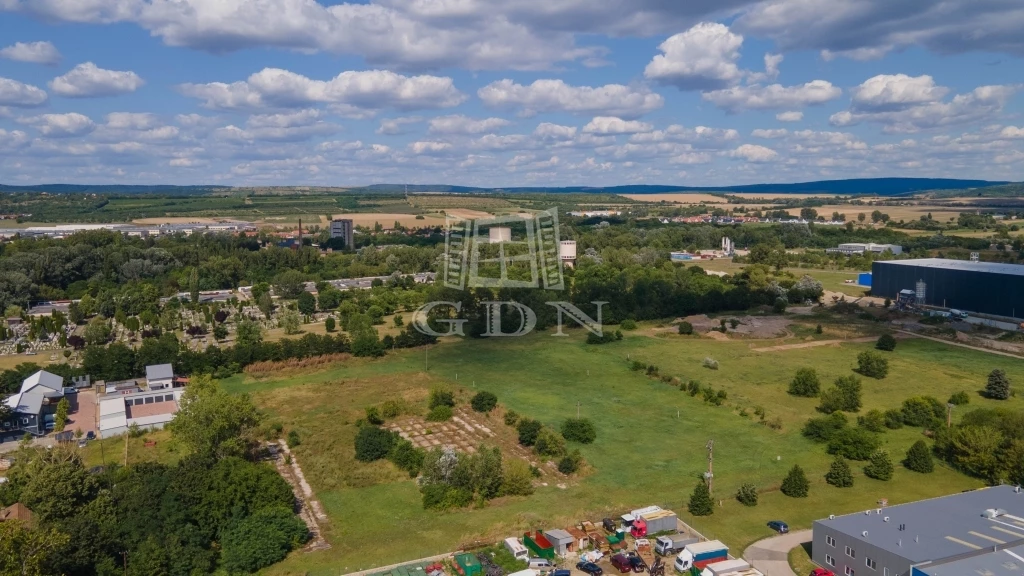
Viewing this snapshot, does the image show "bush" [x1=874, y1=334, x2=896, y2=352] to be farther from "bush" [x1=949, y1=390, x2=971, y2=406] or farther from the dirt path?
"bush" [x1=949, y1=390, x2=971, y2=406]

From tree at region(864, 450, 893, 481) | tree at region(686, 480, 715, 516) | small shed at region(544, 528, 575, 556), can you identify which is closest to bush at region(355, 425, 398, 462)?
small shed at region(544, 528, 575, 556)

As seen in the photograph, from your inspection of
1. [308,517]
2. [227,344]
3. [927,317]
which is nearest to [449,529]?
[308,517]

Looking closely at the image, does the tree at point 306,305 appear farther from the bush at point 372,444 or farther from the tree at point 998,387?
the tree at point 998,387

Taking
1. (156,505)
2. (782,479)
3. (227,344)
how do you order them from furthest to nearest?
(227,344) < (782,479) < (156,505)

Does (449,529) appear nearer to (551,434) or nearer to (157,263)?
(551,434)

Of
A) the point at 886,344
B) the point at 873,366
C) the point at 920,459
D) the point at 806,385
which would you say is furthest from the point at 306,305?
the point at 920,459

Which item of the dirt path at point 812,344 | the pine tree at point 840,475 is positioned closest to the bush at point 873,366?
the dirt path at point 812,344
